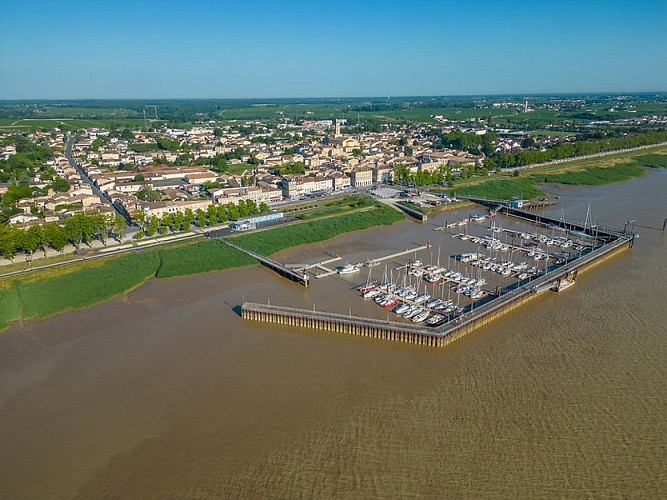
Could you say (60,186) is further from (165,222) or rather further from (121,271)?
(121,271)

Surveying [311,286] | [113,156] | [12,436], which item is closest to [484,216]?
[311,286]

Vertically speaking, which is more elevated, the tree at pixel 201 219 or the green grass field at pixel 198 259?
the tree at pixel 201 219

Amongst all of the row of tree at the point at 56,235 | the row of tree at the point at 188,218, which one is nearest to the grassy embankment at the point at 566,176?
the row of tree at the point at 188,218

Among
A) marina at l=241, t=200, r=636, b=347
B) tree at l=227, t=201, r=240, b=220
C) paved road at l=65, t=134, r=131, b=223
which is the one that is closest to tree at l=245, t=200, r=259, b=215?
tree at l=227, t=201, r=240, b=220

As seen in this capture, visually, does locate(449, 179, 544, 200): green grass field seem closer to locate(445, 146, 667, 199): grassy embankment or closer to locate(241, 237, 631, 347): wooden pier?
locate(445, 146, 667, 199): grassy embankment

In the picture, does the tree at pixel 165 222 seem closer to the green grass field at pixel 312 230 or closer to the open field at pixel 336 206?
the green grass field at pixel 312 230

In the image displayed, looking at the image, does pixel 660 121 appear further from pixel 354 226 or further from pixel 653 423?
pixel 653 423

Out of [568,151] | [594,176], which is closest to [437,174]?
[594,176]
